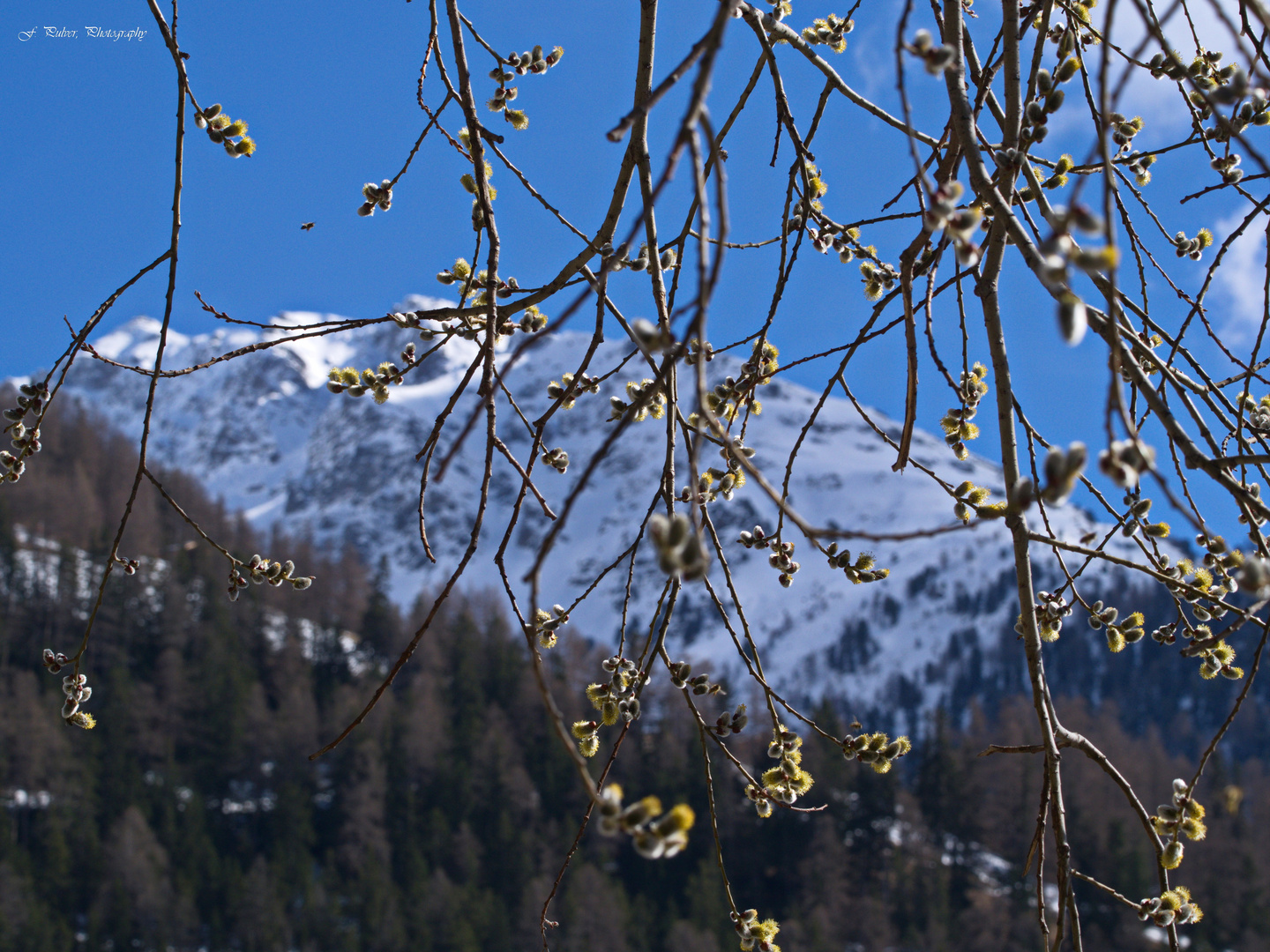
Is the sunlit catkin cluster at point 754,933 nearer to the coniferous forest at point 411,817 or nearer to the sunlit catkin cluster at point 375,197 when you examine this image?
the sunlit catkin cluster at point 375,197

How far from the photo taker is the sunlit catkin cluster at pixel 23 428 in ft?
5.60

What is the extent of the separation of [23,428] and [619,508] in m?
131

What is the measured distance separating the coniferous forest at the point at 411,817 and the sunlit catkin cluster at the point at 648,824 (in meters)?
24.8

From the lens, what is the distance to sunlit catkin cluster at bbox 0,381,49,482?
171 cm

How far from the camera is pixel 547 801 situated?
33281 millimetres

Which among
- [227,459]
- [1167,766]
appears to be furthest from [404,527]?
[1167,766]

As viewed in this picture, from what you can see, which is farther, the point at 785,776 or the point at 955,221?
the point at 785,776

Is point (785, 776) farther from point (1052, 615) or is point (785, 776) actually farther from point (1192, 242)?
point (1192, 242)

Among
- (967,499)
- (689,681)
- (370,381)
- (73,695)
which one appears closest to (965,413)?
(967,499)

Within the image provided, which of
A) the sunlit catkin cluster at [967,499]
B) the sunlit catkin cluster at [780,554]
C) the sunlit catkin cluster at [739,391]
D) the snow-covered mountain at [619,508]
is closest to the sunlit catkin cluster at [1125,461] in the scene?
the sunlit catkin cluster at [967,499]

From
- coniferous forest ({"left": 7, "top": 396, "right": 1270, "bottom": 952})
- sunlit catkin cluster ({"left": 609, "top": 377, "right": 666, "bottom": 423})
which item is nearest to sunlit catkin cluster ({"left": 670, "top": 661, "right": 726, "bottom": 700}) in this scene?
sunlit catkin cluster ({"left": 609, "top": 377, "right": 666, "bottom": 423})

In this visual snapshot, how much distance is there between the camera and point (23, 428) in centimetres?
176

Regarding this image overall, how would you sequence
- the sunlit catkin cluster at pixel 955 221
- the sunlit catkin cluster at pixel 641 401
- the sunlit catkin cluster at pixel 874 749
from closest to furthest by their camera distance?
the sunlit catkin cluster at pixel 955 221 < the sunlit catkin cluster at pixel 641 401 < the sunlit catkin cluster at pixel 874 749

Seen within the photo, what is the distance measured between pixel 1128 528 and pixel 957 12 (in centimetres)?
90
